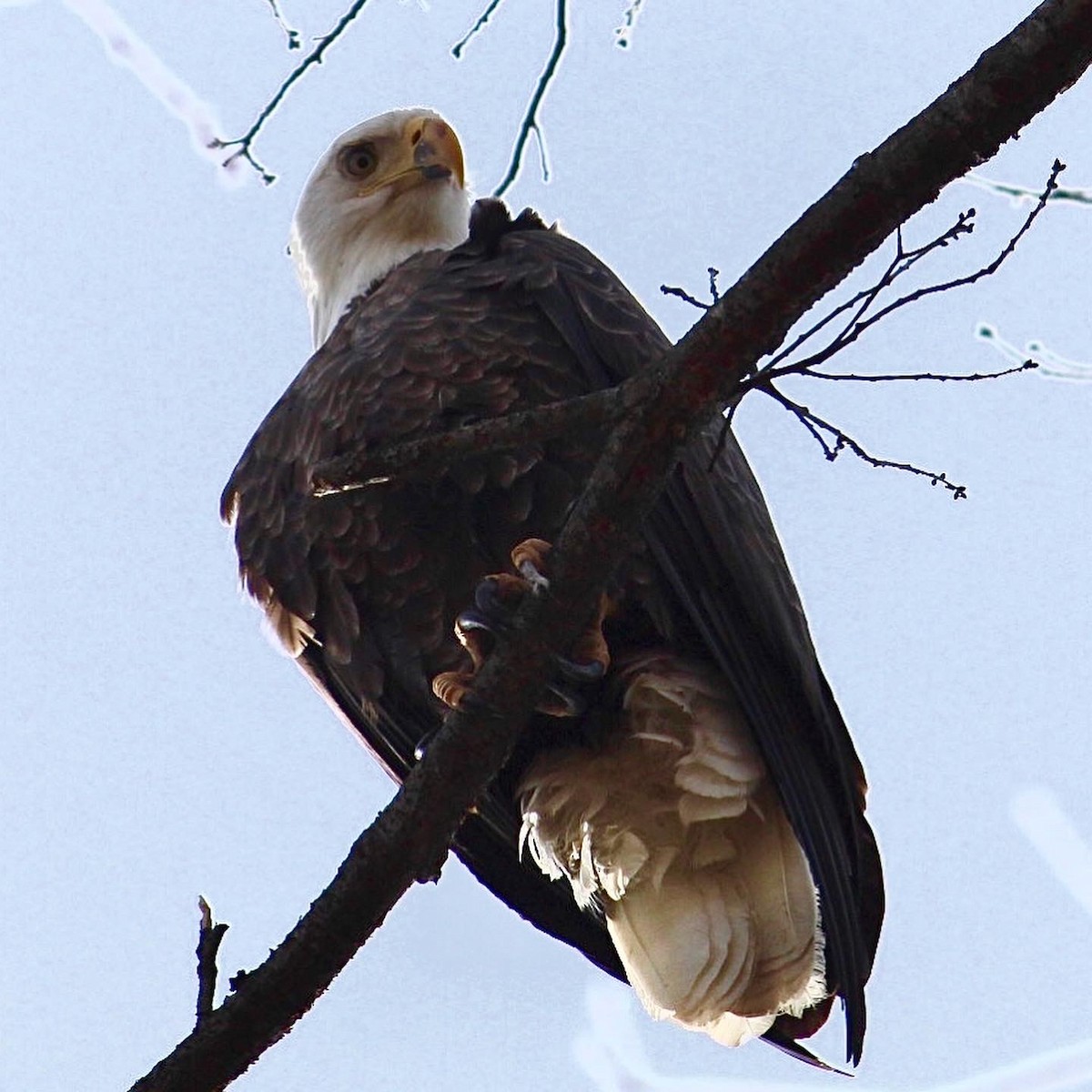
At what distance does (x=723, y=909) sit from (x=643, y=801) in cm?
25

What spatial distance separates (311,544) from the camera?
348cm

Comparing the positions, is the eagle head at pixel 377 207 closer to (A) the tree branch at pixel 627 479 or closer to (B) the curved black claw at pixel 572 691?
(B) the curved black claw at pixel 572 691

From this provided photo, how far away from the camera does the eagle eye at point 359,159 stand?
16.0ft

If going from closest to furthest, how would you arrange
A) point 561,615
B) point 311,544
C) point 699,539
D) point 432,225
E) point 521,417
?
point 521,417, point 561,615, point 699,539, point 311,544, point 432,225

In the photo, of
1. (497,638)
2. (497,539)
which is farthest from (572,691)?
(497,638)

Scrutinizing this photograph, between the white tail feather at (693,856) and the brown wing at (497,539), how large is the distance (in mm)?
97

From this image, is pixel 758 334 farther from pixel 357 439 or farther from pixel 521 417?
pixel 357 439

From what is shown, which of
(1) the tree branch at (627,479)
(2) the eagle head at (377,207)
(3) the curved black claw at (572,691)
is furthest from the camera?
(2) the eagle head at (377,207)

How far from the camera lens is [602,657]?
320cm

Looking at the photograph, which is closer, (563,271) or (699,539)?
(699,539)

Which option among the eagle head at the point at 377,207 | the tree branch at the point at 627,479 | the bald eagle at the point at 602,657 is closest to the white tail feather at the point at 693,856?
the bald eagle at the point at 602,657

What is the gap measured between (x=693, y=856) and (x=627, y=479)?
123 centimetres

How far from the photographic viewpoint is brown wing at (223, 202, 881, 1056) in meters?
3.16

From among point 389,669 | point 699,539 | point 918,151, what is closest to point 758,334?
point 918,151
